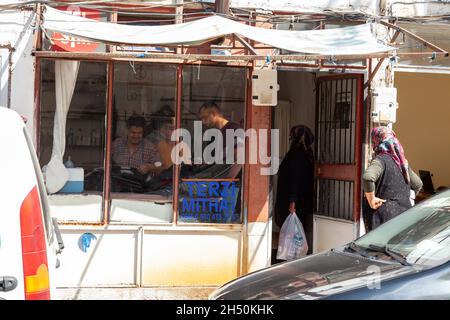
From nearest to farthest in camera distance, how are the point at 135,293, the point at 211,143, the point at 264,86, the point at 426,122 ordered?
the point at 135,293
the point at 264,86
the point at 211,143
the point at 426,122

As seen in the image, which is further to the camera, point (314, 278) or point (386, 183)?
point (386, 183)

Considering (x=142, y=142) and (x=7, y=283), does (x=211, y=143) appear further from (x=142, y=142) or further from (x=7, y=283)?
(x=7, y=283)

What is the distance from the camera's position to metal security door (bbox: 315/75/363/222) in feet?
28.2

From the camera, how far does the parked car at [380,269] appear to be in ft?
13.6

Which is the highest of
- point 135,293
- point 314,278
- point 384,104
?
point 384,104

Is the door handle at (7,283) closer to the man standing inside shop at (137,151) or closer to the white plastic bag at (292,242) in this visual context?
the man standing inside shop at (137,151)

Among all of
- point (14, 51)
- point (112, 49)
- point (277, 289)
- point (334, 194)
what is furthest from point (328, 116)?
point (277, 289)

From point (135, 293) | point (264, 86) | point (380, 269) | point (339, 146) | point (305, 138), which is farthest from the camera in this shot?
point (305, 138)

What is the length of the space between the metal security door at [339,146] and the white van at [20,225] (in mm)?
5313

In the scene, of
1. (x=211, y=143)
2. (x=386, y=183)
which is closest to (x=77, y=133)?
A: (x=211, y=143)

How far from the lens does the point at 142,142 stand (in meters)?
8.23

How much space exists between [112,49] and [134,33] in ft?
3.38

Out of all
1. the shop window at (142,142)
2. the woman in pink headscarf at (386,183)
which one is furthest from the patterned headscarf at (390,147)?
the shop window at (142,142)

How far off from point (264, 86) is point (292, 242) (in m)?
2.06
